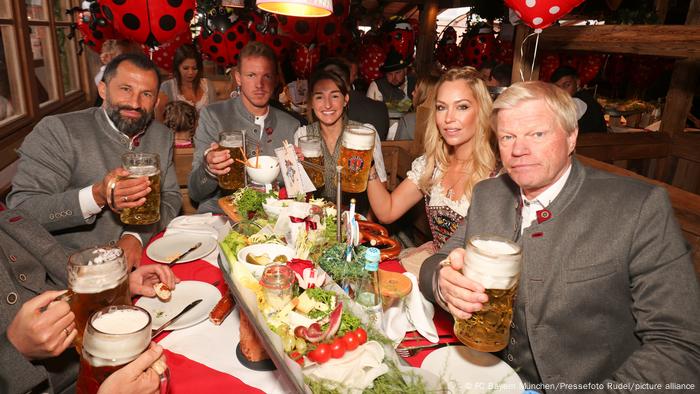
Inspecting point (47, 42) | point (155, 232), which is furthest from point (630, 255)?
point (47, 42)

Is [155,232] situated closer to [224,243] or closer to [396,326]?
[224,243]

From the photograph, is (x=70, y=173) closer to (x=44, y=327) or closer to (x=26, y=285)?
(x=26, y=285)

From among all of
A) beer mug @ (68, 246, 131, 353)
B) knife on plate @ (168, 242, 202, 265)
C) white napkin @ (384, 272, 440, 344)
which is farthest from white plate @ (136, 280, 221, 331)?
white napkin @ (384, 272, 440, 344)

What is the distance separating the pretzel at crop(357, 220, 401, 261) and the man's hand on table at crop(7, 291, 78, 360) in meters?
1.26

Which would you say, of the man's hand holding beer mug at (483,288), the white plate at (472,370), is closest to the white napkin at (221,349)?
the white plate at (472,370)

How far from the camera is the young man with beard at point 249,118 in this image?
126 inches

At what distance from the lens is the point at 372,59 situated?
7.26 meters

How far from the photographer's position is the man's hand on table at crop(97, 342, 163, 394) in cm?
97

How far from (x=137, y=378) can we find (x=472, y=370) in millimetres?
951

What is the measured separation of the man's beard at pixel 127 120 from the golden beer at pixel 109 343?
188 cm

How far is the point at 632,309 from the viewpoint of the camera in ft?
4.73

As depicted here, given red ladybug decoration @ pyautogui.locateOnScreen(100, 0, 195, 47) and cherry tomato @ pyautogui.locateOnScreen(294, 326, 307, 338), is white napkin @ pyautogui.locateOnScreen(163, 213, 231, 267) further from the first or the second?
red ladybug decoration @ pyautogui.locateOnScreen(100, 0, 195, 47)

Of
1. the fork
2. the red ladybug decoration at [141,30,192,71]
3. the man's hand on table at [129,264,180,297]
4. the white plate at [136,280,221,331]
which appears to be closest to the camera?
the fork

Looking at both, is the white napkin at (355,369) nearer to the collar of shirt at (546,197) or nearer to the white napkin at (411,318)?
the white napkin at (411,318)
